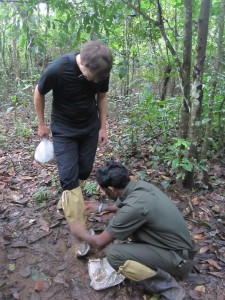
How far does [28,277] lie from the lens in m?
2.84

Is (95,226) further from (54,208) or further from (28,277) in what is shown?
(28,277)

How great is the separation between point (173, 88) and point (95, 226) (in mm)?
4015

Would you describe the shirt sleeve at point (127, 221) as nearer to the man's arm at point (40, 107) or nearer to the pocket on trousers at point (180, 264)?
the pocket on trousers at point (180, 264)

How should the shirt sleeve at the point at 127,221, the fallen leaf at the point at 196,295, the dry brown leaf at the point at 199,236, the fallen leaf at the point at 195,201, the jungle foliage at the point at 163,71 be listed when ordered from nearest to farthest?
the shirt sleeve at the point at 127,221 < the fallen leaf at the point at 196,295 < the dry brown leaf at the point at 199,236 < the jungle foliage at the point at 163,71 < the fallen leaf at the point at 195,201

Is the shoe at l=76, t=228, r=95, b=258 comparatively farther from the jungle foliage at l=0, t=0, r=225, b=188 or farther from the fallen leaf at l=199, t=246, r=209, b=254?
the jungle foliage at l=0, t=0, r=225, b=188

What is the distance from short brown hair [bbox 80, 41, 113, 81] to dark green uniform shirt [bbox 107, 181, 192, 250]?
0.97 metres

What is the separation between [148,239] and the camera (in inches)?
104

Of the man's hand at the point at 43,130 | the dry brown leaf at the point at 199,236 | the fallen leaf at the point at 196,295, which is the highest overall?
the man's hand at the point at 43,130

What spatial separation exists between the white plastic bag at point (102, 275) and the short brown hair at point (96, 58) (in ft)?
5.43

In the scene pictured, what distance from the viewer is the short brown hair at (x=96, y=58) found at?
8.32ft

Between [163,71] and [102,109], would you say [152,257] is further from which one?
[163,71]

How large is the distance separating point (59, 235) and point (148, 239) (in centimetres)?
117

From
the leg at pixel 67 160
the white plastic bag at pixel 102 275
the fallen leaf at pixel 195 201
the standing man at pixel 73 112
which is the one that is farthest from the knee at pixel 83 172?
the fallen leaf at pixel 195 201

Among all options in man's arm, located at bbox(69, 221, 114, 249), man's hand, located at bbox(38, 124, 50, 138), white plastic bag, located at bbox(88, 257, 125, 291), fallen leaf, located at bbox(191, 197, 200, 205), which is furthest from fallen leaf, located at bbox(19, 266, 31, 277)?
fallen leaf, located at bbox(191, 197, 200, 205)
